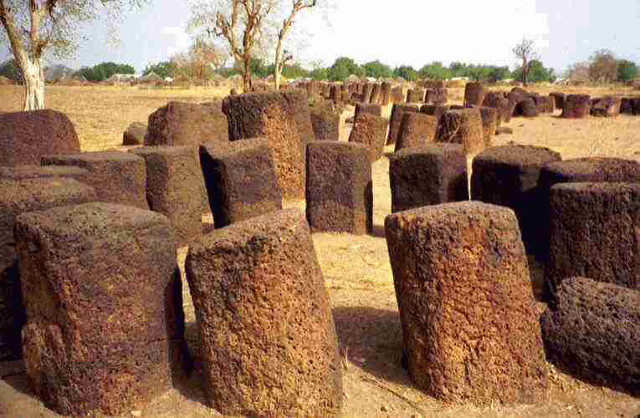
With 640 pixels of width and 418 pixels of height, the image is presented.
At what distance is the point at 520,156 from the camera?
5.53 meters

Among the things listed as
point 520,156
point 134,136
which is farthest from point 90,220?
point 134,136

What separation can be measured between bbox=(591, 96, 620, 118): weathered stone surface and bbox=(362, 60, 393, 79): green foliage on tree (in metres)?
61.0

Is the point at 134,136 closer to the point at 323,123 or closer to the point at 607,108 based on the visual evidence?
the point at 323,123

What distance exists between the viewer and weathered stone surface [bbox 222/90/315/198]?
7906 millimetres

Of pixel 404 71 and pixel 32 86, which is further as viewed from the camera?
pixel 404 71

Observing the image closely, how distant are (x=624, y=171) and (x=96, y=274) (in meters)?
3.92

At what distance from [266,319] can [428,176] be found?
3682mm

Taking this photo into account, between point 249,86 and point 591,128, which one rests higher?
point 249,86

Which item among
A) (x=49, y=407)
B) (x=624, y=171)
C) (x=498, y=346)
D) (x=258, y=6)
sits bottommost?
(x=49, y=407)

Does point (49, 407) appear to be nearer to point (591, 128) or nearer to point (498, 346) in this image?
point (498, 346)

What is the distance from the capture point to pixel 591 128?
17.4 metres

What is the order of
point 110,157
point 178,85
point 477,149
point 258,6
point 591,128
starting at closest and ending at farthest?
1. point 110,157
2. point 477,149
3. point 591,128
4. point 258,6
5. point 178,85

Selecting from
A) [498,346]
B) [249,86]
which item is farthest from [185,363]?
[249,86]

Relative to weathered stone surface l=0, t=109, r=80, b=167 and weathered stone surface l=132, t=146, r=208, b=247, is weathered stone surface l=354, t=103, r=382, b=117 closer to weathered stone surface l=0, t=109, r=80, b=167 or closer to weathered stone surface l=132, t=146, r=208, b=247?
weathered stone surface l=132, t=146, r=208, b=247
